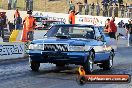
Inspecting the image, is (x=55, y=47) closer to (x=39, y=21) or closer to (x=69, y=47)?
(x=69, y=47)

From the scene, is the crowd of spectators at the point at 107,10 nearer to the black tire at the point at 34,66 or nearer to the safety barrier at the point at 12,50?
the safety barrier at the point at 12,50

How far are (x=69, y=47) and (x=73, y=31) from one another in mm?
1296

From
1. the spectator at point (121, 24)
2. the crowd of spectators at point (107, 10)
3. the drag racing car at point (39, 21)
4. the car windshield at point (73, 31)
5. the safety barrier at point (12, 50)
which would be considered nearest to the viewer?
the car windshield at point (73, 31)

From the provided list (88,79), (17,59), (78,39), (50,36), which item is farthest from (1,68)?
(88,79)

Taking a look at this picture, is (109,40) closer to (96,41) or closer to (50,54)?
(96,41)

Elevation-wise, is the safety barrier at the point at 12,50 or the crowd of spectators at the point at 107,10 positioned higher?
the crowd of spectators at the point at 107,10

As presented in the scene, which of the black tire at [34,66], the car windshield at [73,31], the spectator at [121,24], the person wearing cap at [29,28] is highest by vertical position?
the car windshield at [73,31]

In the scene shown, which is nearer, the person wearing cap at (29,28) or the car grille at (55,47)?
the car grille at (55,47)

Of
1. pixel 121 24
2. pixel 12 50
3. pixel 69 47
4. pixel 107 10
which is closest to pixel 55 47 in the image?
pixel 69 47

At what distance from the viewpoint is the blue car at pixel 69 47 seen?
1161 centimetres

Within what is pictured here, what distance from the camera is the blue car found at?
38.1ft

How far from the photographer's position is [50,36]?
41.8 feet

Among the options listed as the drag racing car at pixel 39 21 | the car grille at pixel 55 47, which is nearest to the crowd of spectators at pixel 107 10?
the drag racing car at pixel 39 21

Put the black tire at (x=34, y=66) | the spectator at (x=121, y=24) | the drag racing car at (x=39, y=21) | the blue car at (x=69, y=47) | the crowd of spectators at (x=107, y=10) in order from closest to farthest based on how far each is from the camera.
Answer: the blue car at (x=69, y=47), the black tire at (x=34, y=66), the drag racing car at (x=39, y=21), the spectator at (x=121, y=24), the crowd of spectators at (x=107, y=10)
